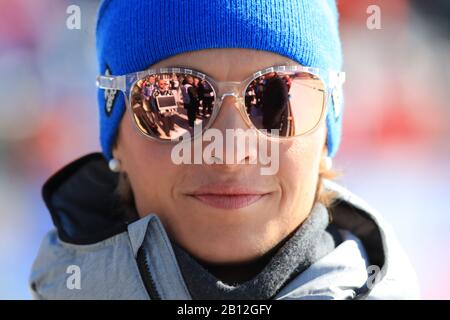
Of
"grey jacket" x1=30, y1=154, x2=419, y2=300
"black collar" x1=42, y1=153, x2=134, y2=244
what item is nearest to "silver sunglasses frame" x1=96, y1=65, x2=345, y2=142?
"grey jacket" x1=30, y1=154, x2=419, y2=300

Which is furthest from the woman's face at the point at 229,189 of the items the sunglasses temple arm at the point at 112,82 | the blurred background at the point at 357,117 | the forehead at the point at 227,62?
the blurred background at the point at 357,117

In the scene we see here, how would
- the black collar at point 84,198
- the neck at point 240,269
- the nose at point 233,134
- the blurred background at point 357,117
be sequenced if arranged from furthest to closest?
the blurred background at point 357,117 → the black collar at point 84,198 → the neck at point 240,269 → the nose at point 233,134

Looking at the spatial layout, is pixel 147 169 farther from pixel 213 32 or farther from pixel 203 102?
pixel 213 32

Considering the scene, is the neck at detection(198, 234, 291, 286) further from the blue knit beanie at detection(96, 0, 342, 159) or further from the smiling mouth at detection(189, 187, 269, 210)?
the blue knit beanie at detection(96, 0, 342, 159)

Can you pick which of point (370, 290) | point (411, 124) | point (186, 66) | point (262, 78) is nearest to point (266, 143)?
point (262, 78)

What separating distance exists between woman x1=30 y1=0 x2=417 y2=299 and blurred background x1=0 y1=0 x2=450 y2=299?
4.31 ft

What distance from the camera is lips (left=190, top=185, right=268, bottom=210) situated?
4.96 feet

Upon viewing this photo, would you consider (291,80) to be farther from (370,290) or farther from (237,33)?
(370,290)

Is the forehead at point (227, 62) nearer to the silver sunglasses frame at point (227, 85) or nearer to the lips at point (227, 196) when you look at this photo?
the silver sunglasses frame at point (227, 85)

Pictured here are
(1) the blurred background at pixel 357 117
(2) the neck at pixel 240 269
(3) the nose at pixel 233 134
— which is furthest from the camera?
(1) the blurred background at pixel 357 117

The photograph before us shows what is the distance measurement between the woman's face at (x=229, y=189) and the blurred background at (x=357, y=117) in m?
1.44

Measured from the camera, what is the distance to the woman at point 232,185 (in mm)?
1508

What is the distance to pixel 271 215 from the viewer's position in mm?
1564

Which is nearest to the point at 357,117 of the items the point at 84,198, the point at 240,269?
the point at 84,198
